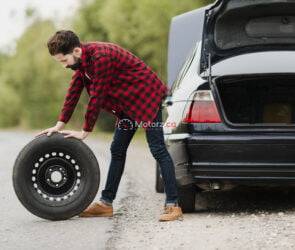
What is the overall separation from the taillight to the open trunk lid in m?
0.30

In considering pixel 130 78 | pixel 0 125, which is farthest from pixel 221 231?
pixel 0 125

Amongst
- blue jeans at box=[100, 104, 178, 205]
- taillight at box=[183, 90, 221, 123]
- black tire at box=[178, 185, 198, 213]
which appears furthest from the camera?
black tire at box=[178, 185, 198, 213]

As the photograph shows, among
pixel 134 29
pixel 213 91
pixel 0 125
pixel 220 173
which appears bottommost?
pixel 0 125

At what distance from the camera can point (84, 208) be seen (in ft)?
22.1

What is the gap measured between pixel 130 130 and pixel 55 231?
1177mm

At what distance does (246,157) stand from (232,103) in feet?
4.12

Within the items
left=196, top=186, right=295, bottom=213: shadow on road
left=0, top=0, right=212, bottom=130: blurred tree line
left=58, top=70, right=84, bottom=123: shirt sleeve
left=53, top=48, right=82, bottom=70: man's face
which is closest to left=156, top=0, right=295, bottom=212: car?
left=196, top=186, right=295, bottom=213: shadow on road

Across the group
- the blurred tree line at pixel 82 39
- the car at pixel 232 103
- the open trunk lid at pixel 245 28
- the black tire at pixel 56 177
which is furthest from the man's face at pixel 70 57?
the blurred tree line at pixel 82 39

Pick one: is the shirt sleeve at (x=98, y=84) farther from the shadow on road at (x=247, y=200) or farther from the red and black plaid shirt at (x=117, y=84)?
the shadow on road at (x=247, y=200)

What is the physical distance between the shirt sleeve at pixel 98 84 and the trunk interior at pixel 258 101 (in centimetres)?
121

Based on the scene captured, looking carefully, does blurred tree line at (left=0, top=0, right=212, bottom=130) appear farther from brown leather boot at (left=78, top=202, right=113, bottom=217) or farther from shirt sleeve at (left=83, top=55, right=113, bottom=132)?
shirt sleeve at (left=83, top=55, right=113, bottom=132)

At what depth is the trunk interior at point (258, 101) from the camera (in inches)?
294

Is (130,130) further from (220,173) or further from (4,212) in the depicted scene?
(4,212)

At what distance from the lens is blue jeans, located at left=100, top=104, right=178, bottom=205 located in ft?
21.9
